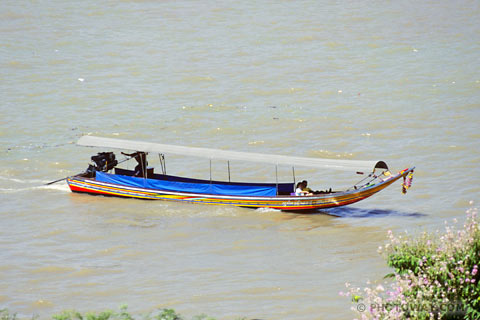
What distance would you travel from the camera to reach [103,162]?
20641mm

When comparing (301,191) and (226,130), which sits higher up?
(226,130)

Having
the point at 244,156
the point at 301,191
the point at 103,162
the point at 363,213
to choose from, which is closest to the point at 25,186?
the point at 103,162

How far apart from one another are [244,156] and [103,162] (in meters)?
4.24

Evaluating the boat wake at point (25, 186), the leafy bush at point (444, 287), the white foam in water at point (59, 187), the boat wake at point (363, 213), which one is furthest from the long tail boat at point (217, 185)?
the leafy bush at point (444, 287)

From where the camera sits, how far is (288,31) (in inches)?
1416

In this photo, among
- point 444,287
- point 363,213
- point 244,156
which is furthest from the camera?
point 244,156

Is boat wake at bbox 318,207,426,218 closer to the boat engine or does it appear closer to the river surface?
the river surface

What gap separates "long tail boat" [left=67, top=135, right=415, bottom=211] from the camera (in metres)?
17.5

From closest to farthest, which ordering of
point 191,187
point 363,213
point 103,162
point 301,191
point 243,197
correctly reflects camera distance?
1. point 301,191
2. point 363,213
3. point 243,197
4. point 191,187
5. point 103,162

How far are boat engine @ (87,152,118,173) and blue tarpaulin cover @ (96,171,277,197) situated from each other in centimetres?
44

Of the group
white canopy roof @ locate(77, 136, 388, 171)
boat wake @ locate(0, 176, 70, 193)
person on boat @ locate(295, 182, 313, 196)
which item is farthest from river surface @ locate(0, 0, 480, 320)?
white canopy roof @ locate(77, 136, 388, 171)

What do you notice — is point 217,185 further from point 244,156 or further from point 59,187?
point 59,187

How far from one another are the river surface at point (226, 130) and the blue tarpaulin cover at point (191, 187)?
16.6 inches

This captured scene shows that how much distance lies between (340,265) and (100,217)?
6.74 metres
